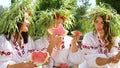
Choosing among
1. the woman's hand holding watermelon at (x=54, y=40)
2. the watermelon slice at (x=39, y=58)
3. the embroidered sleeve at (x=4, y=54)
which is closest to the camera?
the watermelon slice at (x=39, y=58)

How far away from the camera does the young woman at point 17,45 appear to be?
3566 millimetres

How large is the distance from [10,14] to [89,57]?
0.84 metres

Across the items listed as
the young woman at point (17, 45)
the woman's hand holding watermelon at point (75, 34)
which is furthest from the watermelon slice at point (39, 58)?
the woman's hand holding watermelon at point (75, 34)

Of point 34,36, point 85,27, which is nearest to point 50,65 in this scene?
point 34,36

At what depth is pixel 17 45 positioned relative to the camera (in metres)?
3.71

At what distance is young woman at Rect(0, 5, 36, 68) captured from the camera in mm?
3566

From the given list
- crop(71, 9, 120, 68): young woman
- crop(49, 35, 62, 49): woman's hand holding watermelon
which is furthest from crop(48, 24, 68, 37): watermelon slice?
crop(71, 9, 120, 68): young woman

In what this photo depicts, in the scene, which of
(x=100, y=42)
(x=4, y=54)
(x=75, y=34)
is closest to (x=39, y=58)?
(x=4, y=54)

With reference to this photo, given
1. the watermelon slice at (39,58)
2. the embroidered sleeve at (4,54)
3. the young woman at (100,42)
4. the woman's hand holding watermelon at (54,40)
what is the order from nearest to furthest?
the watermelon slice at (39,58), the embroidered sleeve at (4,54), the woman's hand holding watermelon at (54,40), the young woman at (100,42)

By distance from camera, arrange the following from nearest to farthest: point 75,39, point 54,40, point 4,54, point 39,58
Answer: point 39,58 < point 4,54 < point 54,40 < point 75,39

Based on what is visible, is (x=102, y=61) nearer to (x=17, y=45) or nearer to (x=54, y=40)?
(x=54, y=40)

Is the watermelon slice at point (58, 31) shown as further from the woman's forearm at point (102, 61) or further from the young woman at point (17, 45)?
the woman's forearm at point (102, 61)

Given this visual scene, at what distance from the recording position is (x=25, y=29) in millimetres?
3688

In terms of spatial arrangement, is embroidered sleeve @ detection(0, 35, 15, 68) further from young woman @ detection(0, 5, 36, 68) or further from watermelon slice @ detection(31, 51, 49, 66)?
watermelon slice @ detection(31, 51, 49, 66)
